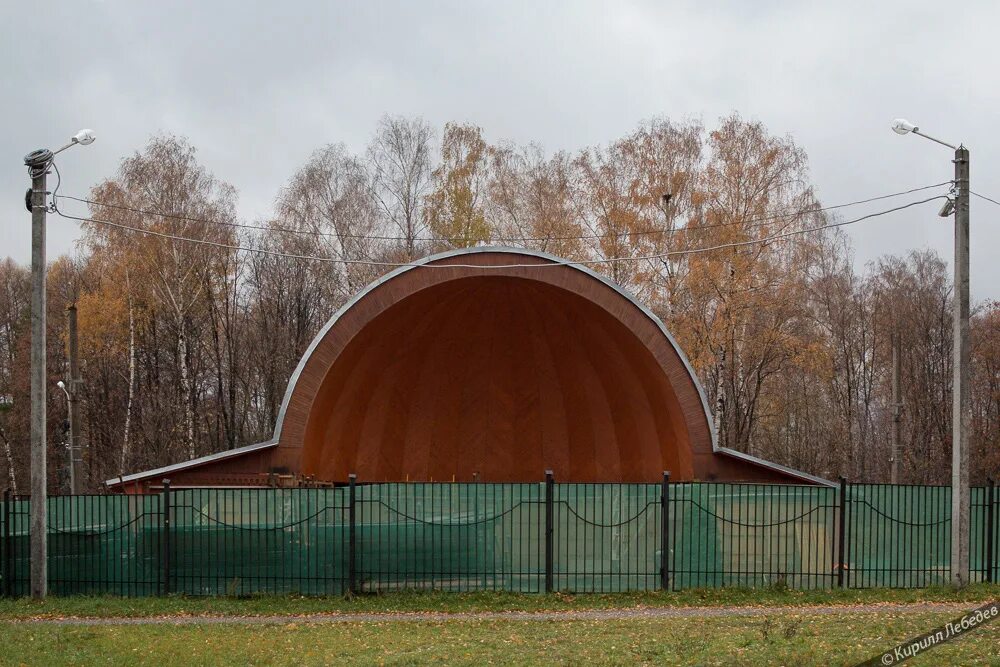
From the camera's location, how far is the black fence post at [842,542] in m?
16.7

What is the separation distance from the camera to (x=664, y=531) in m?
16.7

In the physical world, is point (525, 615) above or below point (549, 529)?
below

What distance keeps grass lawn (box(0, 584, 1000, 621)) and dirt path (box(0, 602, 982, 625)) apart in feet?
1.05

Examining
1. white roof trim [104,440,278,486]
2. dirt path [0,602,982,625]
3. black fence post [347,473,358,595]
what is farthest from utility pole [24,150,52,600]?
white roof trim [104,440,278,486]

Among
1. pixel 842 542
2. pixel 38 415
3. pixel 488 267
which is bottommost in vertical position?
pixel 842 542

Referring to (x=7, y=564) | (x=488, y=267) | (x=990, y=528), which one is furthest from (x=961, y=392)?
(x=7, y=564)

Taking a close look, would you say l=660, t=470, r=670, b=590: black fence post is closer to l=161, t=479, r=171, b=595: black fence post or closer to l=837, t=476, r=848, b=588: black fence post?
l=837, t=476, r=848, b=588: black fence post

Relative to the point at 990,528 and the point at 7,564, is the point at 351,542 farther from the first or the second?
the point at 990,528

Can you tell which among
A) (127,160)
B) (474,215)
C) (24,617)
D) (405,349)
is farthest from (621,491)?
(127,160)

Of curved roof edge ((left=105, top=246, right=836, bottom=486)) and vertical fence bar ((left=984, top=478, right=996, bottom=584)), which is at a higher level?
curved roof edge ((left=105, top=246, right=836, bottom=486))

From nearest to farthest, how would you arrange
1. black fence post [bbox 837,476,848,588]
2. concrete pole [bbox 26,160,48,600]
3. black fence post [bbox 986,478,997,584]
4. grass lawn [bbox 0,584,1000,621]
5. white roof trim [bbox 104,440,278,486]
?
grass lawn [bbox 0,584,1000,621] < concrete pole [bbox 26,160,48,600] < black fence post [bbox 837,476,848,588] < black fence post [bbox 986,478,997,584] < white roof trim [bbox 104,440,278,486]

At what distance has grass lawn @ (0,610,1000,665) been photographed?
419 inches

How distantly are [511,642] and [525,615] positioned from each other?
2665 millimetres

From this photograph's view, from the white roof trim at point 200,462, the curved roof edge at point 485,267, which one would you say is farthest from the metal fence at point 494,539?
the curved roof edge at point 485,267
